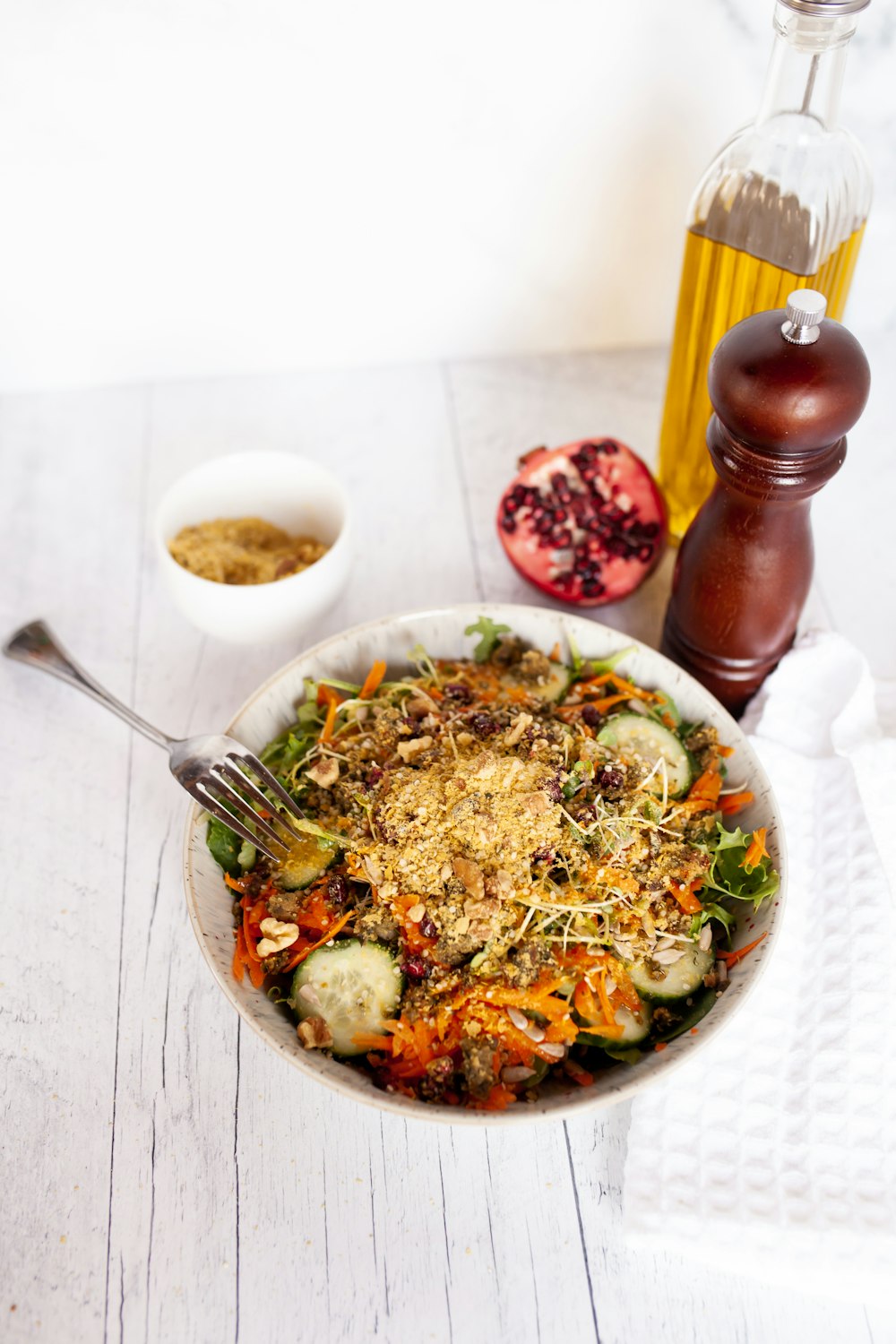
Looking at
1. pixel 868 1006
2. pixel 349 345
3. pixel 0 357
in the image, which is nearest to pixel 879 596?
pixel 868 1006

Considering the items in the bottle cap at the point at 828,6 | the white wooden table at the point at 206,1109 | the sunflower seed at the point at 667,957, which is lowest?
the white wooden table at the point at 206,1109

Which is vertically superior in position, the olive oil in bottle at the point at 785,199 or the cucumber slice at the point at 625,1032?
the olive oil in bottle at the point at 785,199

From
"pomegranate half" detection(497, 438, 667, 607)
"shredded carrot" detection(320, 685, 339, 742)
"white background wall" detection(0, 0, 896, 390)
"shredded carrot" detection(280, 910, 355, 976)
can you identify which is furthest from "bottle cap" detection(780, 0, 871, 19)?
"shredded carrot" detection(280, 910, 355, 976)

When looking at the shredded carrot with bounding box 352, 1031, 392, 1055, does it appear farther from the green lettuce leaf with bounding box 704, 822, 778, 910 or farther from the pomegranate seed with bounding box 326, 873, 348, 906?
the green lettuce leaf with bounding box 704, 822, 778, 910

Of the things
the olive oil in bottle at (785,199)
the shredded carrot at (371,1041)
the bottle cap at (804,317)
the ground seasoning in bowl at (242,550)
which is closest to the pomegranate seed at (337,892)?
the shredded carrot at (371,1041)

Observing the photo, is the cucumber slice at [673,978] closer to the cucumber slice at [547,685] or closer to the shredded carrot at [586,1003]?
the shredded carrot at [586,1003]

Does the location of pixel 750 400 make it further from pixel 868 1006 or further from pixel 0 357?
pixel 0 357
